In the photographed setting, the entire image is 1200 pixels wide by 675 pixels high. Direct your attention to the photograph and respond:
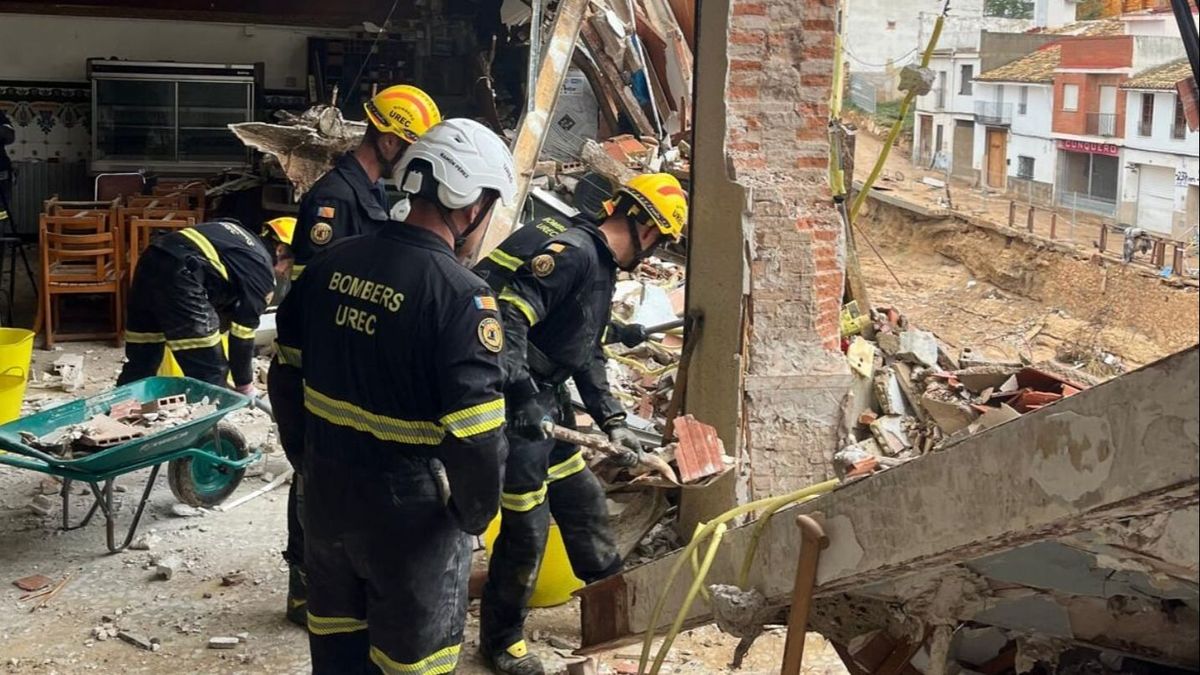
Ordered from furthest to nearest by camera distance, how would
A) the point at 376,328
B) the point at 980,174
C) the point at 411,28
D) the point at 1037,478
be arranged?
the point at 980,174 < the point at 411,28 < the point at 376,328 < the point at 1037,478

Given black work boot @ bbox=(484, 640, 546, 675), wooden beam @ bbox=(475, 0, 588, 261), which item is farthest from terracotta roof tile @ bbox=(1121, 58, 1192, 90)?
black work boot @ bbox=(484, 640, 546, 675)

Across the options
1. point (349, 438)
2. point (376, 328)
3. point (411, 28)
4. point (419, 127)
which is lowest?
point (349, 438)

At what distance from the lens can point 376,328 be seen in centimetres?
335

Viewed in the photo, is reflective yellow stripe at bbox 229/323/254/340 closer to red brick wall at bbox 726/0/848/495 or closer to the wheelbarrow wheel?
the wheelbarrow wheel

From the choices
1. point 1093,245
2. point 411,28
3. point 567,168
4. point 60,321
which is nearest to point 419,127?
point 60,321

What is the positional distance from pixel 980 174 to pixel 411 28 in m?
30.0

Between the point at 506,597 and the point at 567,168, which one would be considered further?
the point at 567,168

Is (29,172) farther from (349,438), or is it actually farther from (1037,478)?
→ (1037,478)

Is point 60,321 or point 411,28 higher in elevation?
point 411,28

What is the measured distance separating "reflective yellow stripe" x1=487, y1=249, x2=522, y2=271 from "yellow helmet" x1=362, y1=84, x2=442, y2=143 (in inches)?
43.3

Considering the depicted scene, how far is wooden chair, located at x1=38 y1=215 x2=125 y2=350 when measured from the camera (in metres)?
9.78

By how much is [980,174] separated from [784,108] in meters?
37.9

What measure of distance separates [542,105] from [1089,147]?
28.2 metres

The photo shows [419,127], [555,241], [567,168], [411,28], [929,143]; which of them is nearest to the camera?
[555,241]
